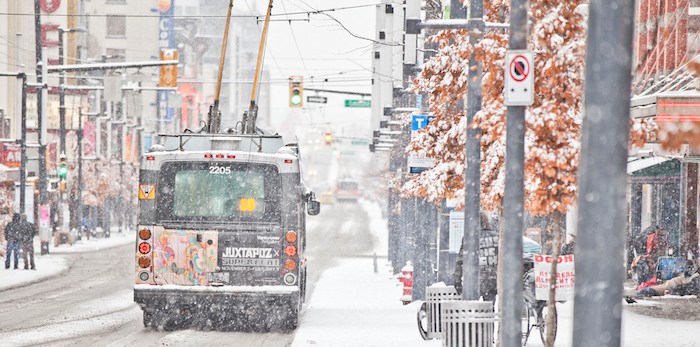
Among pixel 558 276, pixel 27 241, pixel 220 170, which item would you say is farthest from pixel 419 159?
pixel 27 241

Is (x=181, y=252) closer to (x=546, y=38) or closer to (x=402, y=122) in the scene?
(x=546, y=38)

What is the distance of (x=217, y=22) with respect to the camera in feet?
586

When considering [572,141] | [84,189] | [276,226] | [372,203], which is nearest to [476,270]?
[572,141]

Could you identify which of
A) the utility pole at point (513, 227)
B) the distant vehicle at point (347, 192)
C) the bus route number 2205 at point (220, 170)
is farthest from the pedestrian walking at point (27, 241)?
the distant vehicle at point (347, 192)

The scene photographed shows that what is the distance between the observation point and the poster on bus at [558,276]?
15.0 m

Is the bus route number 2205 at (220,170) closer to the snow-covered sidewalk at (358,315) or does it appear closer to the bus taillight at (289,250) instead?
the bus taillight at (289,250)

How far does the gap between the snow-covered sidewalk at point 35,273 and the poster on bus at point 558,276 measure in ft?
58.3

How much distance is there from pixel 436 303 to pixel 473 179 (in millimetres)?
3274

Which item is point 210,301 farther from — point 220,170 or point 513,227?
point 513,227

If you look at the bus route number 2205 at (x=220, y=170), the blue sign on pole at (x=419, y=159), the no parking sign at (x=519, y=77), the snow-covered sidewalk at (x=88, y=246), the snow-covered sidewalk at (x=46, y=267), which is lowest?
the snow-covered sidewalk at (x=88, y=246)

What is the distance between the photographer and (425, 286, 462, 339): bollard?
54.2 ft

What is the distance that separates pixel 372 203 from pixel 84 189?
220 ft

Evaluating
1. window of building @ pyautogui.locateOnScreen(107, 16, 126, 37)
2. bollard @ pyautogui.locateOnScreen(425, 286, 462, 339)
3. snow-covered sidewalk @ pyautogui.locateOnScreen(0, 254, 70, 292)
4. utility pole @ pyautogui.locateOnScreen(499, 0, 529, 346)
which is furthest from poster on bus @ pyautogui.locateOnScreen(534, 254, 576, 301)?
window of building @ pyautogui.locateOnScreen(107, 16, 126, 37)

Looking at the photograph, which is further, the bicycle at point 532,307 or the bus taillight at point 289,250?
the bus taillight at point 289,250
